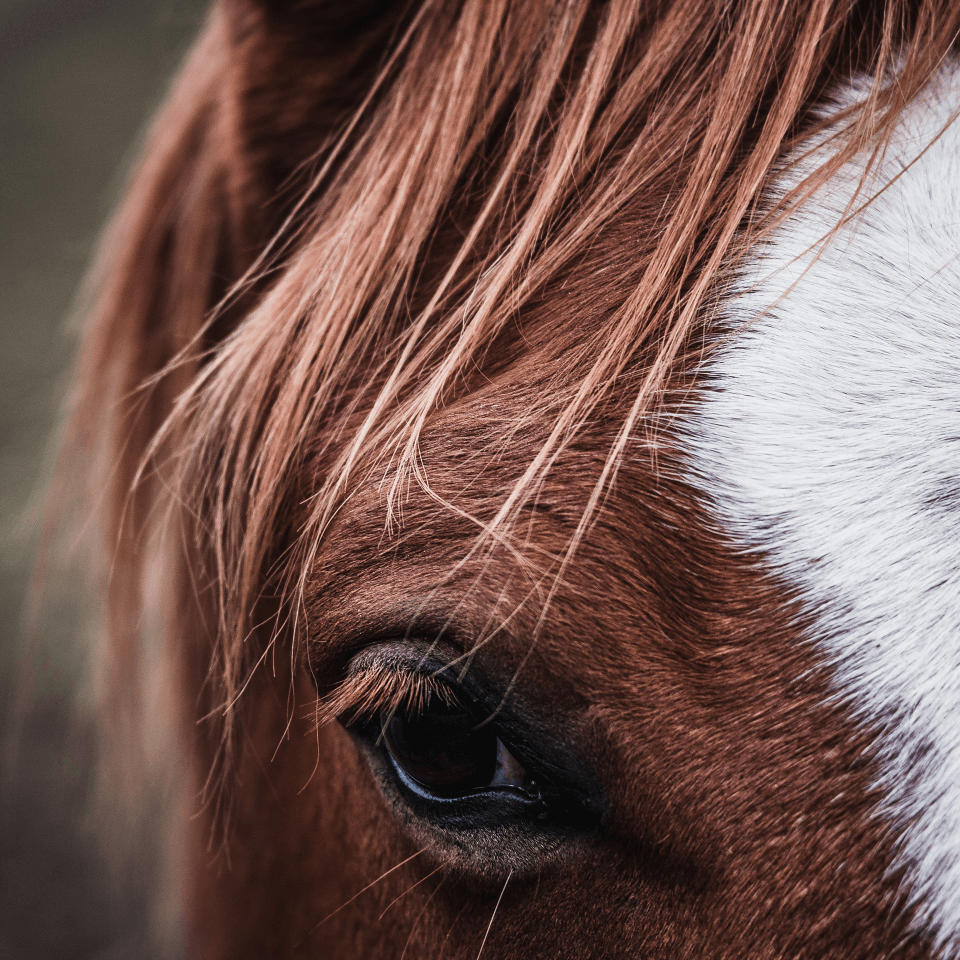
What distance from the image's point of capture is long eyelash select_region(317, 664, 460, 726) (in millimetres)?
497

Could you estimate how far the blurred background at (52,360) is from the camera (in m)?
1.91

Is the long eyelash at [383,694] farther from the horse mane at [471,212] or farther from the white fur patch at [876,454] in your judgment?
the white fur patch at [876,454]

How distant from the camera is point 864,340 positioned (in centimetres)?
44

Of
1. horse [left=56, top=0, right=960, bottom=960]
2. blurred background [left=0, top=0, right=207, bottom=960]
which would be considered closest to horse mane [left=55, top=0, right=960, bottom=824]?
horse [left=56, top=0, right=960, bottom=960]

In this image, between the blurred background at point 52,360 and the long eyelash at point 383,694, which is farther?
the blurred background at point 52,360

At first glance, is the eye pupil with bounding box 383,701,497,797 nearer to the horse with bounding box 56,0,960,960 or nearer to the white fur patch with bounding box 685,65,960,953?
the horse with bounding box 56,0,960,960

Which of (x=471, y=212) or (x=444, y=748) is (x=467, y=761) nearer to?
(x=444, y=748)

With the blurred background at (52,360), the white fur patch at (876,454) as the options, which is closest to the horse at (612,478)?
the white fur patch at (876,454)

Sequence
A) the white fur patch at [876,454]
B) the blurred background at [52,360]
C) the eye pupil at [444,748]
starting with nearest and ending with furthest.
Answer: the white fur patch at [876,454] → the eye pupil at [444,748] → the blurred background at [52,360]

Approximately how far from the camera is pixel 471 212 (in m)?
0.59

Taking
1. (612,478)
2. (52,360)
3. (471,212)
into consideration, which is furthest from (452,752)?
(52,360)

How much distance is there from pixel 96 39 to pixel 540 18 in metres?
3.41

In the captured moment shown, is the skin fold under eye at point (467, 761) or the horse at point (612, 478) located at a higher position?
the horse at point (612, 478)

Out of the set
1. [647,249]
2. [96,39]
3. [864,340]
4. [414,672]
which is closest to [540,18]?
[647,249]
